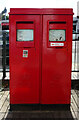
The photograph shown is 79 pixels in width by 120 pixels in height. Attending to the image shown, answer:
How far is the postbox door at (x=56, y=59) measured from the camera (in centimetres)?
294

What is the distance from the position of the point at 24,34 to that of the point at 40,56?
1.80ft

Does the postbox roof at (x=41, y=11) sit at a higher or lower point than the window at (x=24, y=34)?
higher

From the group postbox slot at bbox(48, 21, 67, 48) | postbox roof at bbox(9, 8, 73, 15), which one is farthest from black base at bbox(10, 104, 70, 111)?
postbox roof at bbox(9, 8, 73, 15)

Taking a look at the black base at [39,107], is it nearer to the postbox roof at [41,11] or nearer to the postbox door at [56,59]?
the postbox door at [56,59]

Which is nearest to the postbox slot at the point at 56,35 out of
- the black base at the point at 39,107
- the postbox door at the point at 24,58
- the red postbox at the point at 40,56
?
the red postbox at the point at 40,56

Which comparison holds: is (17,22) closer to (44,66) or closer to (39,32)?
(39,32)

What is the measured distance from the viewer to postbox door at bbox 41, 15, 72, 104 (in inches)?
116

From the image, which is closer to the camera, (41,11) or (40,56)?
(41,11)

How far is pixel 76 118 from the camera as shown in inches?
111

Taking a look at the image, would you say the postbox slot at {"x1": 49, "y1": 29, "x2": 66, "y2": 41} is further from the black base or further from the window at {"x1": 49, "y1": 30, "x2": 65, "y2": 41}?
the black base

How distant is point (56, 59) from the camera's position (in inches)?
120

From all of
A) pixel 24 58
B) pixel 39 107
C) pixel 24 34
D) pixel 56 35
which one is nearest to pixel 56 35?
pixel 56 35

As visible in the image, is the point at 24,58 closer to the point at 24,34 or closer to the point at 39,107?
the point at 24,34

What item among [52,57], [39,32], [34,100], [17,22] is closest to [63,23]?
[39,32]
